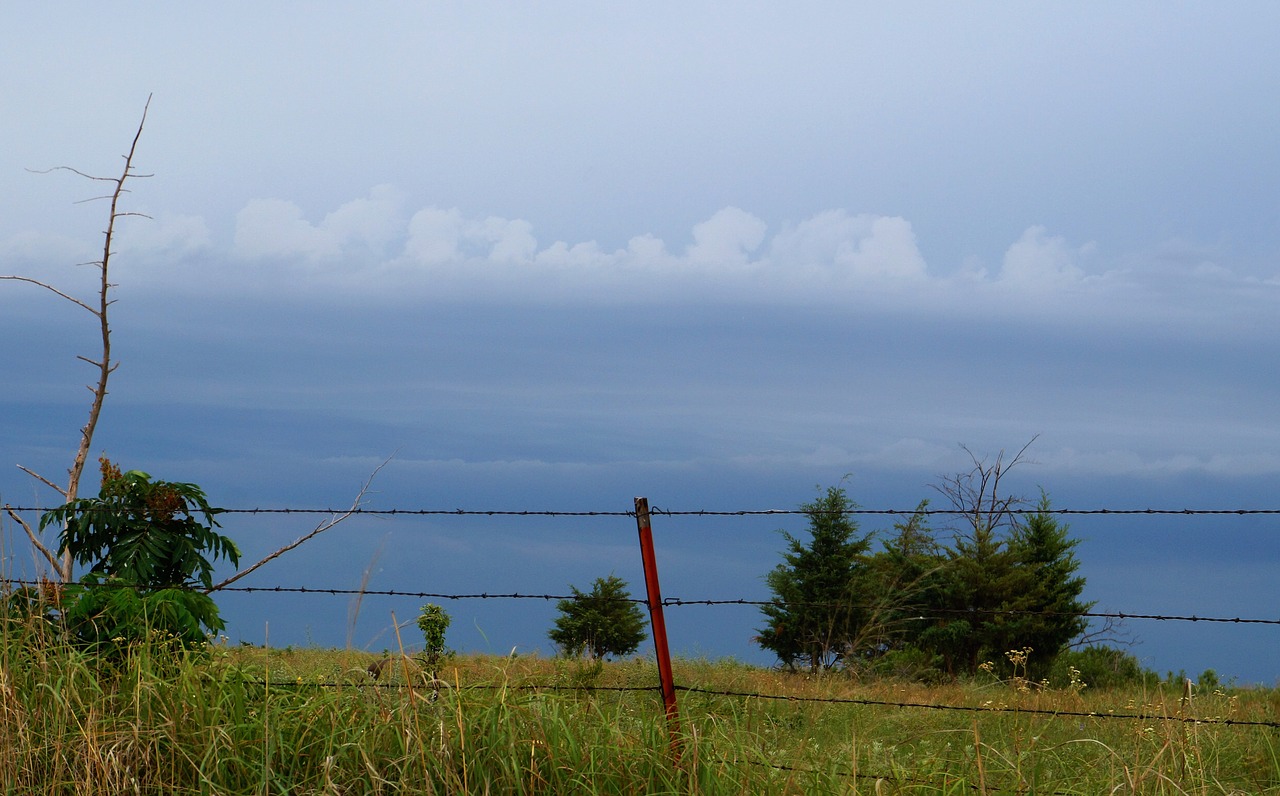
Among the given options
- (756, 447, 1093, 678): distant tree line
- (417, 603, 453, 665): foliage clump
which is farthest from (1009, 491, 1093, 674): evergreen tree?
(417, 603, 453, 665): foliage clump

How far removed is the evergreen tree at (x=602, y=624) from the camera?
52.2 ft

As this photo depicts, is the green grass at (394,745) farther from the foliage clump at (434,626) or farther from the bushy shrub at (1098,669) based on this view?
the bushy shrub at (1098,669)

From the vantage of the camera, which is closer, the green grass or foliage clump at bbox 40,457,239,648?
the green grass

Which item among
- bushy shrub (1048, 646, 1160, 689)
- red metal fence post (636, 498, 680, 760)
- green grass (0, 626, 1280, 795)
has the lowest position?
bushy shrub (1048, 646, 1160, 689)

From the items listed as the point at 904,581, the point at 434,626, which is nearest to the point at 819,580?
the point at 904,581

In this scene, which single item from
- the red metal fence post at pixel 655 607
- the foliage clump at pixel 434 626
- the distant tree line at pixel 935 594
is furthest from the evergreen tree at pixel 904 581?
the red metal fence post at pixel 655 607

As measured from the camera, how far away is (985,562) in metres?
14.9

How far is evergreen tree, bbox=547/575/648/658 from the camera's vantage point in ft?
52.2

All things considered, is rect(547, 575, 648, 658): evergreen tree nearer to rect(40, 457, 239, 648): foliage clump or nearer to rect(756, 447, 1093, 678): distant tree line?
rect(756, 447, 1093, 678): distant tree line

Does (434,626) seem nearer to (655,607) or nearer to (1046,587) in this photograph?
(655,607)

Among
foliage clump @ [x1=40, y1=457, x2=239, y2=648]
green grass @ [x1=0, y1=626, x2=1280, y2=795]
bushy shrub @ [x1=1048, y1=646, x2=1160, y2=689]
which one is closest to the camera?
green grass @ [x1=0, y1=626, x2=1280, y2=795]

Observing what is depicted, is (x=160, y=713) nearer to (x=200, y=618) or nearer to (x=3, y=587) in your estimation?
(x=200, y=618)

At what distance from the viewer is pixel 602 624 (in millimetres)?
16109

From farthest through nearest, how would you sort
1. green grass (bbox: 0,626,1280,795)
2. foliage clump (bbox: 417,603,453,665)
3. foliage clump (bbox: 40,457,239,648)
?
foliage clump (bbox: 417,603,453,665) < foliage clump (bbox: 40,457,239,648) < green grass (bbox: 0,626,1280,795)
